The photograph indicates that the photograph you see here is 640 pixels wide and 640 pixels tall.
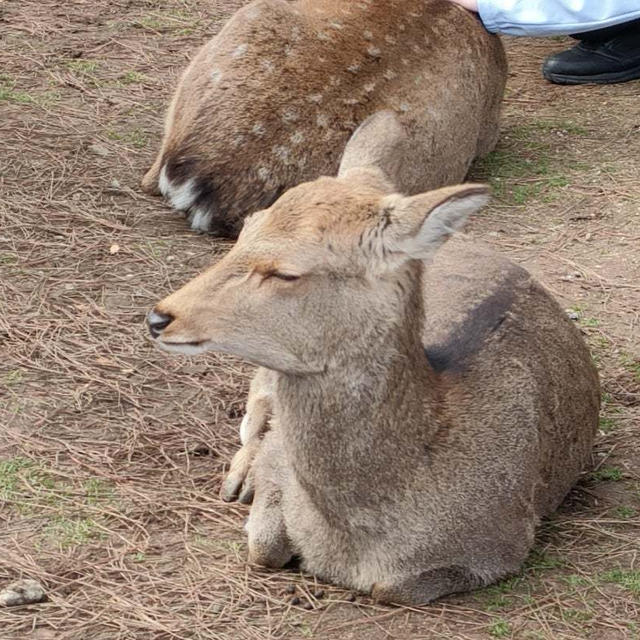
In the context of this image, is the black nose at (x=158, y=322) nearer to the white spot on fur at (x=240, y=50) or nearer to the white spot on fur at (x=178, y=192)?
the white spot on fur at (x=178, y=192)

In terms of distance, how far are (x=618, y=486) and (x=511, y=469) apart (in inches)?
30.3

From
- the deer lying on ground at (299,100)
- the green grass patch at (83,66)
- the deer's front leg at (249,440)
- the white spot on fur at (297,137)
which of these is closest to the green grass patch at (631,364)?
the deer lying on ground at (299,100)

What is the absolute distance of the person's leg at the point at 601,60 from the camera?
8734mm

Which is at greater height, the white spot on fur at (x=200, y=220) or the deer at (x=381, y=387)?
the deer at (x=381, y=387)

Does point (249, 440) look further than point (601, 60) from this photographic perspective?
No

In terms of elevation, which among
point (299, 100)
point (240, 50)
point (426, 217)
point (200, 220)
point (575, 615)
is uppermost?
point (426, 217)

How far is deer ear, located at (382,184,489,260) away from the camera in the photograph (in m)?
3.54

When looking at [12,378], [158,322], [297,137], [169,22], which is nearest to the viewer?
[158,322]

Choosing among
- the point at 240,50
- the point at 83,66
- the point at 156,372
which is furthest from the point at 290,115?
the point at 83,66

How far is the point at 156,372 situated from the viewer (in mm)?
5324

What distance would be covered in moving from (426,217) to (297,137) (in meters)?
2.91

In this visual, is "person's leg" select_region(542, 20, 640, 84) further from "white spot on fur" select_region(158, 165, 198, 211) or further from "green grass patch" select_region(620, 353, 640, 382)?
"green grass patch" select_region(620, 353, 640, 382)

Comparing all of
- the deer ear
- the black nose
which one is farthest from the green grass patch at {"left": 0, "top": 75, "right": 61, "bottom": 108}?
the deer ear

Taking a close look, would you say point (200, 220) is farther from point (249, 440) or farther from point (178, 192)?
point (249, 440)
